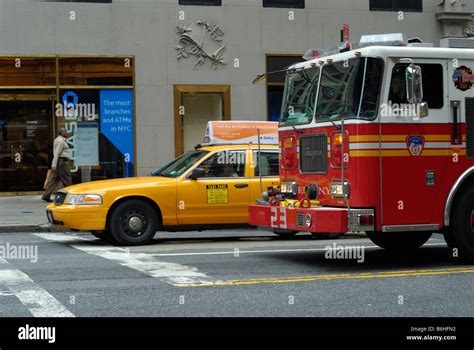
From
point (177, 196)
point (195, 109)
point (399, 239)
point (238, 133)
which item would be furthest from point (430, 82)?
point (195, 109)

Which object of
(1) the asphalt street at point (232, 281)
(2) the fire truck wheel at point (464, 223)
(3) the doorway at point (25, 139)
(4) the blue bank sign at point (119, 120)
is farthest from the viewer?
(4) the blue bank sign at point (119, 120)

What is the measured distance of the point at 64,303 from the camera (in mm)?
8125

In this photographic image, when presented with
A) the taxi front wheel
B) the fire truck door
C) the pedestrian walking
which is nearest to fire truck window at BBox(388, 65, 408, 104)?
the fire truck door

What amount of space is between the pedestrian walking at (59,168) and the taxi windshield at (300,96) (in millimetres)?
9705

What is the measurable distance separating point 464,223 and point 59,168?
12.2 meters

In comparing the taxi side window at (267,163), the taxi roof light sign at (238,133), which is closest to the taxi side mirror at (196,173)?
the taxi side window at (267,163)

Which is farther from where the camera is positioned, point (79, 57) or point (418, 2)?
point (418, 2)

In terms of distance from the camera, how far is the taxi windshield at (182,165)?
13909 millimetres

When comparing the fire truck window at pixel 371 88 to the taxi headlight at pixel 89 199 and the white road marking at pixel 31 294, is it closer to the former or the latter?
the white road marking at pixel 31 294

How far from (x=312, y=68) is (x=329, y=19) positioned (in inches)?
528

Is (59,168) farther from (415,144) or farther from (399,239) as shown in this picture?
(415,144)
